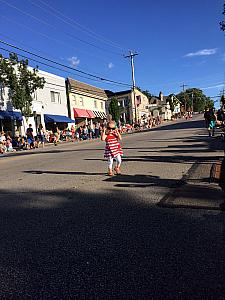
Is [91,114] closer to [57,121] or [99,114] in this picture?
[99,114]

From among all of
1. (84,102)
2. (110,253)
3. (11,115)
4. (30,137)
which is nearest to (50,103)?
(11,115)

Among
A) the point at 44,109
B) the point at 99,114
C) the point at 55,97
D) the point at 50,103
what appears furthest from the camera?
the point at 99,114

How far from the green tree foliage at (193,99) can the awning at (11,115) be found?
113718 millimetres

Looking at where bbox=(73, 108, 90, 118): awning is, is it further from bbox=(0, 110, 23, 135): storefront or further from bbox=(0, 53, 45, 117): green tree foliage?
bbox=(0, 53, 45, 117): green tree foliage

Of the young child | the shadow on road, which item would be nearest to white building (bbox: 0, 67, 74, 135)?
the young child

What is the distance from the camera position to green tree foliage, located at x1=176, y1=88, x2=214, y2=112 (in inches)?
5453

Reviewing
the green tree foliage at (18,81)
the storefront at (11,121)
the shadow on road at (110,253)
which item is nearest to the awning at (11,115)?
the storefront at (11,121)

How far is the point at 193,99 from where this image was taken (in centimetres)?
14775

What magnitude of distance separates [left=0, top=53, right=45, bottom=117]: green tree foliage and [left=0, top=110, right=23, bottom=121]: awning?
0.99 metres

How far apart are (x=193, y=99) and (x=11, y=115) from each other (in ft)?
423

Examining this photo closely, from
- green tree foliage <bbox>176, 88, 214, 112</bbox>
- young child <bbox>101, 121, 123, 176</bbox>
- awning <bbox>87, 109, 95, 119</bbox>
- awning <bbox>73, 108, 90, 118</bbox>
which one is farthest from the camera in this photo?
green tree foliage <bbox>176, 88, 214, 112</bbox>

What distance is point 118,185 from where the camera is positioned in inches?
284

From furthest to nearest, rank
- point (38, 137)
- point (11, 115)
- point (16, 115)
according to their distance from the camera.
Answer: point (16, 115)
point (11, 115)
point (38, 137)

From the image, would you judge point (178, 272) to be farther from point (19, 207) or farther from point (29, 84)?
point (29, 84)
